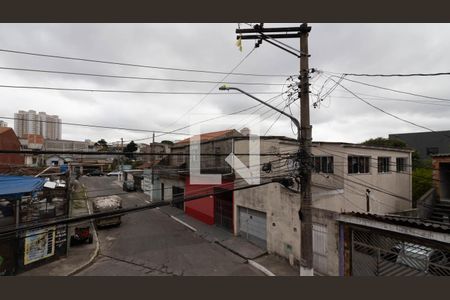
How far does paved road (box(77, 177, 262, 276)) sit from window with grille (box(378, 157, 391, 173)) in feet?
41.5

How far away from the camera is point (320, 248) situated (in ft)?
31.6

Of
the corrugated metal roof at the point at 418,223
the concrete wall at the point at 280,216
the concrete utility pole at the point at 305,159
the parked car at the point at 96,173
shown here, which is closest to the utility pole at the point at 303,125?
the concrete utility pole at the point at 305,159

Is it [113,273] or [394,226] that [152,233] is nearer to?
[113,273]

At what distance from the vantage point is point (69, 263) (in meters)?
11.1

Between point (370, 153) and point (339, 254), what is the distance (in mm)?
10421

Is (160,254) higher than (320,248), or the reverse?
(320,248)

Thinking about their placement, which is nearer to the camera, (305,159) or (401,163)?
(305,159)

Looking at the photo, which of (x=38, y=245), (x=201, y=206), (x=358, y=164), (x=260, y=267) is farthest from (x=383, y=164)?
(x=38, y=245)

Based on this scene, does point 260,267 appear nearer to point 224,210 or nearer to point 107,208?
point 224,210

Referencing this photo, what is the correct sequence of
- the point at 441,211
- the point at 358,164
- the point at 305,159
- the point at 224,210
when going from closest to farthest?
1. the point at 305,159
2. the point at 441,211
3. the point at 358,164
4. the point at 224,210

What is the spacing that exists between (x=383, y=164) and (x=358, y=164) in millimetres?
3559

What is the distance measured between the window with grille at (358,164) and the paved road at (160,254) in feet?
30.1

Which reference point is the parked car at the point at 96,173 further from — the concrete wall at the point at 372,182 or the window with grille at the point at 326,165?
the concrete wall at the point at 372,182

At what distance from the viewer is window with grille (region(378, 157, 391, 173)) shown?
693 inches
